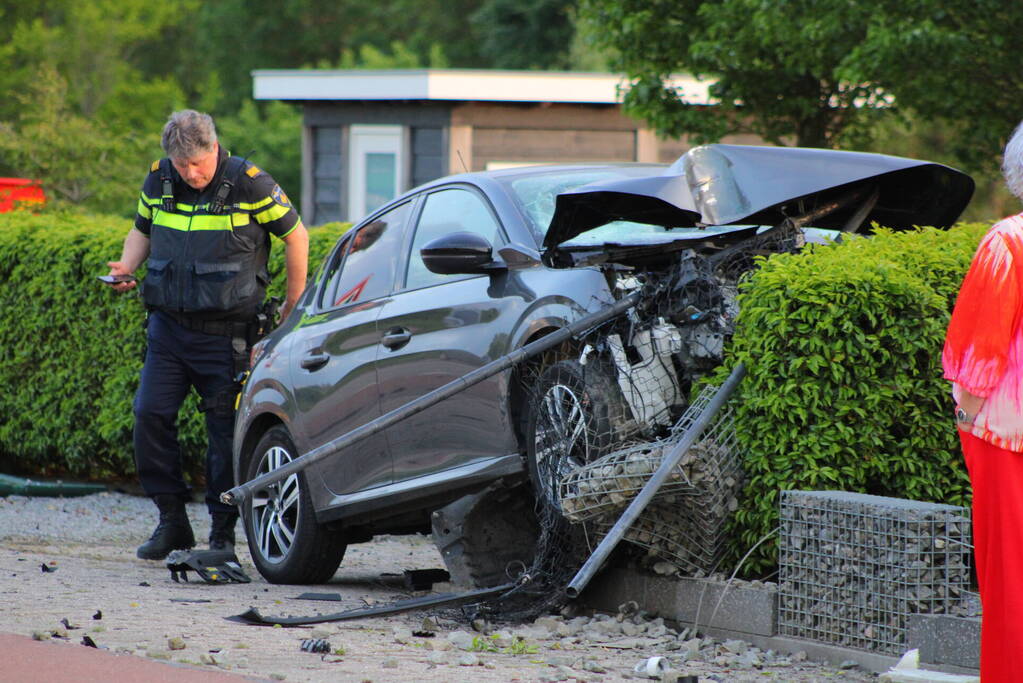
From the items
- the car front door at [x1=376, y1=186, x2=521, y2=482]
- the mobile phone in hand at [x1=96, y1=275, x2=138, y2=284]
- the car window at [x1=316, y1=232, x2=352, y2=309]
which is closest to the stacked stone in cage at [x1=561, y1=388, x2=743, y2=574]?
the car front door at [x1=376, y1=186, x2=521, y2=482]

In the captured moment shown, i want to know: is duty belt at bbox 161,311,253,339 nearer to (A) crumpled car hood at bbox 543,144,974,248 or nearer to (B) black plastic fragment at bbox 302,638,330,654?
(A) crumpled car hood at bbox 543,144,974,248

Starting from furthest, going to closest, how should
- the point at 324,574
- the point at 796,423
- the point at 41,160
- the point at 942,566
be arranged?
1. the point at 41,160
2. the point at 324,574
3. the point at 796,423
4. the point at 942,566

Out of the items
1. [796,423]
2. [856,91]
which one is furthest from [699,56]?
[796,423]

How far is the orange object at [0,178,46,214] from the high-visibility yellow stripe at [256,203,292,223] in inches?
249

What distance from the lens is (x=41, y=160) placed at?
17.5 meters

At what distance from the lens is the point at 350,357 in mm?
7395

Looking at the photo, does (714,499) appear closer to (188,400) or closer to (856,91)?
(188,400)

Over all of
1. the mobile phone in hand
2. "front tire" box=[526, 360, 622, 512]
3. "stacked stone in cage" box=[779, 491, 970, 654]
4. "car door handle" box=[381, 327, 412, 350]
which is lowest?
"stacked stone in cage" box=[779, 491, 970, 654]

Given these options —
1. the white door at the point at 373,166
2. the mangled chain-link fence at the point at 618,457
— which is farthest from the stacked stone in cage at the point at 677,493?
the white door at the point at 373,166

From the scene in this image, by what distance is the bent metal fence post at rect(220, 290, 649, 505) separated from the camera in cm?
600

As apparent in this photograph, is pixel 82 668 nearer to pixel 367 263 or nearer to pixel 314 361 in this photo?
pixel 314 361

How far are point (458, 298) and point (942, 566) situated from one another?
2.41 m

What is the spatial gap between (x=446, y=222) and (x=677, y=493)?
197 centimetres

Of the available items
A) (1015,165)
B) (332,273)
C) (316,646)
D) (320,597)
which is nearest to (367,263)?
(332,273)
